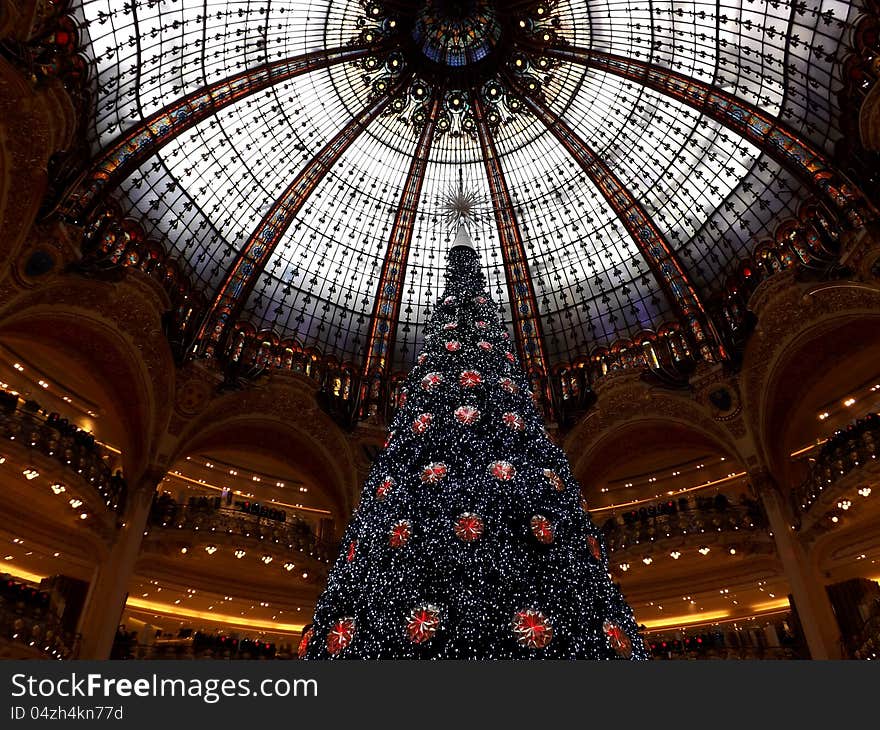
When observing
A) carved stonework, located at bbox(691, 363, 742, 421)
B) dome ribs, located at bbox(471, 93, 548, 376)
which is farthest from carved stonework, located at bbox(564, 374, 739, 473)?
dome ribs, located at bbox(471, 93, 548, 376)

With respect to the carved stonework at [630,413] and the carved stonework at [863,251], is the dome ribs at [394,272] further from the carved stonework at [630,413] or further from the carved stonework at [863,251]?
the carved stonework at [863,251]

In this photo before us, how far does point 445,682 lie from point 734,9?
21689mm

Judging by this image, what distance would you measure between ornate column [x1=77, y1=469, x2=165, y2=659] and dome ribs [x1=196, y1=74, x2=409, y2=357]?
7263mm

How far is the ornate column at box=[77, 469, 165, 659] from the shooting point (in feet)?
53.0

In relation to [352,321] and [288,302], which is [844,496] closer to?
[352,321]

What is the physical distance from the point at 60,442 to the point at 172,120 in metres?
11.0

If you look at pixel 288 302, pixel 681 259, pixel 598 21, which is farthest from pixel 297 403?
pixel 598 21

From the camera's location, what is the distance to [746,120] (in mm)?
19719

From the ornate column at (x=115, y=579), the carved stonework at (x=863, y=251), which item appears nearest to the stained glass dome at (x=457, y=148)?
the carved stonework at (x=863, y=251)

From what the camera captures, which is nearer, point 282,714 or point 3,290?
point 282,714

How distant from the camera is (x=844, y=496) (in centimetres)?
1642

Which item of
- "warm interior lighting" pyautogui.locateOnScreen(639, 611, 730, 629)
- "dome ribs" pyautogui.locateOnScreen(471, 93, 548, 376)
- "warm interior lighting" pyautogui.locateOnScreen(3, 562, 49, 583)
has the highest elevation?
"dome ribs" pyautogui.locateOnScreen(471, 93, 548, 376)

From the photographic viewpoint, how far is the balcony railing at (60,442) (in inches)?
595

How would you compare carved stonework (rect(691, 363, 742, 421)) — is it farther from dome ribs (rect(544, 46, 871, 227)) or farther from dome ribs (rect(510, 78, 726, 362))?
dome ribs (rect(544, 46, 871, 227))
